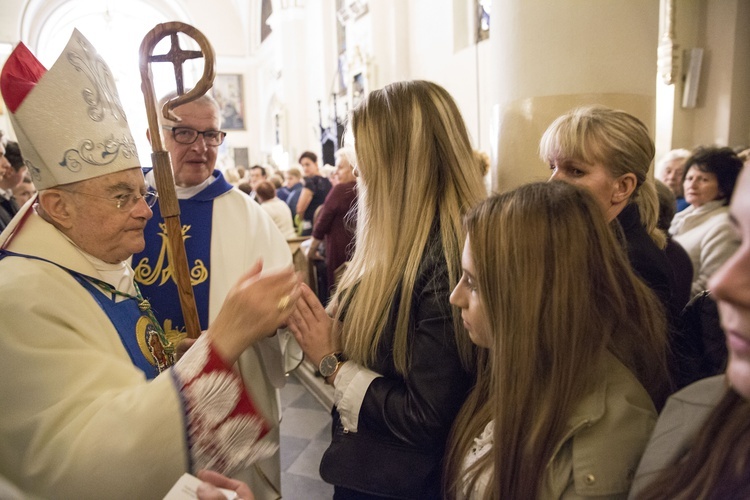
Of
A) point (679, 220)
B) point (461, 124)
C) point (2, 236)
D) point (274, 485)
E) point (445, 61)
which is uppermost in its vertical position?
point (445, 61)

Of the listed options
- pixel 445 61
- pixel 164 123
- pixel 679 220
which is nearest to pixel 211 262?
pixel 164 123

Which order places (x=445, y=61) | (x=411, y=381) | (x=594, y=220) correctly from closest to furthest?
(x=594, y=220) < (x=411, y=381) < (x=445, y=61)

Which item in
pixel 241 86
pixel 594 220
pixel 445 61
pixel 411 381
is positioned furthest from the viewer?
pixel 241 86

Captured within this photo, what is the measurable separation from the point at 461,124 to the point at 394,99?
7.4 inches

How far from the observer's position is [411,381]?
1162mm

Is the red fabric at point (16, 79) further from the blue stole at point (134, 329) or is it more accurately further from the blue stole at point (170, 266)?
the blue stole at point (170, 266)

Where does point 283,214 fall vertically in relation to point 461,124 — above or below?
below

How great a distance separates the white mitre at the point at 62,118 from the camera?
3.83ft

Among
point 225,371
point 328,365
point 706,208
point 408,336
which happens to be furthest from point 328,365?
point 706,208

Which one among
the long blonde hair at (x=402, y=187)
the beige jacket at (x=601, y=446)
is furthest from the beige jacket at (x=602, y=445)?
the long blonde hair at (x=402, y=187)

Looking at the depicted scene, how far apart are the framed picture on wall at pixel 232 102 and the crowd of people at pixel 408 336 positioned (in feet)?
64.2

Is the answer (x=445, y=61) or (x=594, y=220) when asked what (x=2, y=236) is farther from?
(x=445, y=61)

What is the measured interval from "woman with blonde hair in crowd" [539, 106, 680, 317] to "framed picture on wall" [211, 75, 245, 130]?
776 inches

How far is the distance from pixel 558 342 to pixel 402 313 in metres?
0.37
